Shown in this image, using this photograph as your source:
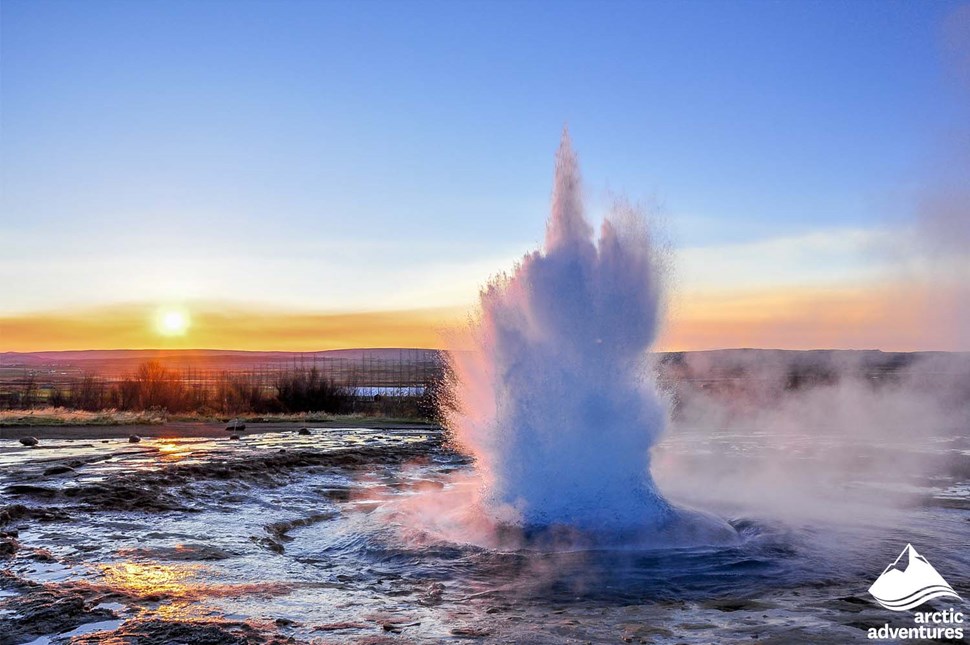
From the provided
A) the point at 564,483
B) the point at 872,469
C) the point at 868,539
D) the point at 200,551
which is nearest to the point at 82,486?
the point at 200,551

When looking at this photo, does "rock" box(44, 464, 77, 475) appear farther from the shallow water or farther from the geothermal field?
the shallow water

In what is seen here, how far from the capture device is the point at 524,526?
930 cm

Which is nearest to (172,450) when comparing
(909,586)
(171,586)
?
(171,586)

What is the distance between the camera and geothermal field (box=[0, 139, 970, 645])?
6.19 metres

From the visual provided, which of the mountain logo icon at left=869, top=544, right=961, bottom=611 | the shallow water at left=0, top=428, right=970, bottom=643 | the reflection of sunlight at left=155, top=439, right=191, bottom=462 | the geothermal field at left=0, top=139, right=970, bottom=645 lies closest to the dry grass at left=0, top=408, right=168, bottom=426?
the reflection of sunlight at left=155, top=439, right=191, bottom=462

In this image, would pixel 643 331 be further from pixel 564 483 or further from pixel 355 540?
pixel 355 540

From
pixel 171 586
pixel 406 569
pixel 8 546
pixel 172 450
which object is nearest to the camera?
pixel 171 586

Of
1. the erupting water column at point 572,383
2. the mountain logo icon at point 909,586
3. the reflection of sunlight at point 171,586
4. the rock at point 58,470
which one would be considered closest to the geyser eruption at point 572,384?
the erupting water column at point 572,383

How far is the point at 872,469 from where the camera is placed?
651 inches

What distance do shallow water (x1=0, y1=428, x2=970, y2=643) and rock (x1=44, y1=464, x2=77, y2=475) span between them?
0.38m

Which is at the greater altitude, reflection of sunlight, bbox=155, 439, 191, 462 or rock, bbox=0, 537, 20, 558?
rock, bbox=0, 537, 20, 558

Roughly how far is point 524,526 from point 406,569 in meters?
1.79

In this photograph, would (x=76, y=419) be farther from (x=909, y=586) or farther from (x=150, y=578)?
(x=909, y=586)

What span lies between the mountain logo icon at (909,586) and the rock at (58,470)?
1387 centimetres
